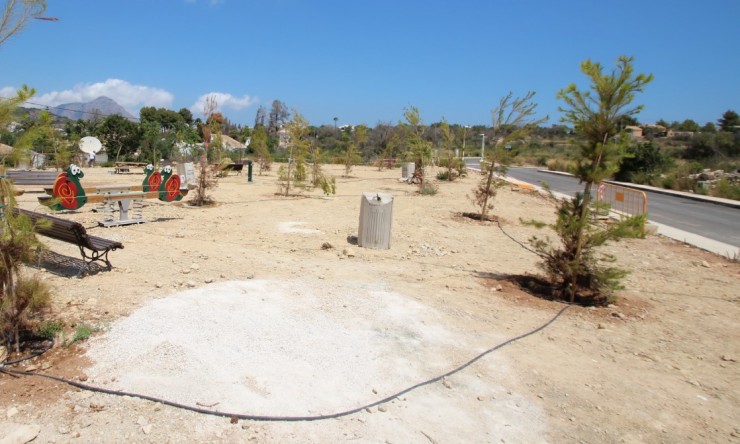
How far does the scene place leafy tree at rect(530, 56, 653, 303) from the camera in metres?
6.25

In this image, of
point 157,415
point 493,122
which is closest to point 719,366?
point 157,415

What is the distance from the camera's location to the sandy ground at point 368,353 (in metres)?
3.50

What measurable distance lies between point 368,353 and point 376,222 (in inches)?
183

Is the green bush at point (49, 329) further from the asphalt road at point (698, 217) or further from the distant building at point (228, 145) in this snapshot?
the distant building at point (228, 145)

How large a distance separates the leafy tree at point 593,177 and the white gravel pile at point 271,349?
2221 mm

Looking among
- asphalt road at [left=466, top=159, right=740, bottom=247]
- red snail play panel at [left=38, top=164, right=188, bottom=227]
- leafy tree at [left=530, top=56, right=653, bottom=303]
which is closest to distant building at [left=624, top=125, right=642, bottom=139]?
leafy tree at [left=530, top=56, right=653, bottom=303]

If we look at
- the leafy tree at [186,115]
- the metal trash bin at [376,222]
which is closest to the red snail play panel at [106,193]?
the metal trash bin at [376,222]

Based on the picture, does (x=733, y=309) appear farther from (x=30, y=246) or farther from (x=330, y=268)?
(x=30, y=246)

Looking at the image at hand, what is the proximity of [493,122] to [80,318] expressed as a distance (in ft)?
36.2

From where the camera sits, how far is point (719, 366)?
4.88m

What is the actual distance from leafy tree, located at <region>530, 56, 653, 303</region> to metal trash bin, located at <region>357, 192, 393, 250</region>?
302cm

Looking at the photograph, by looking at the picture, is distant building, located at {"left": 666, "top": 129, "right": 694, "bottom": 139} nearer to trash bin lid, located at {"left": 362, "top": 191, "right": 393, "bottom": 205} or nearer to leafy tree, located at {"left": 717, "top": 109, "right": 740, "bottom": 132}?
leafy tree, located at {"left": 717, "top": 109, "right": 740, "bottom": 132}

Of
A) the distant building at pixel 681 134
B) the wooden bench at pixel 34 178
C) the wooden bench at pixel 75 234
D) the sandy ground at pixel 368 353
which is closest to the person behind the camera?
the sandy ground at pixel 368 353

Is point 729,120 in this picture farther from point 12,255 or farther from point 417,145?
point 12,255
